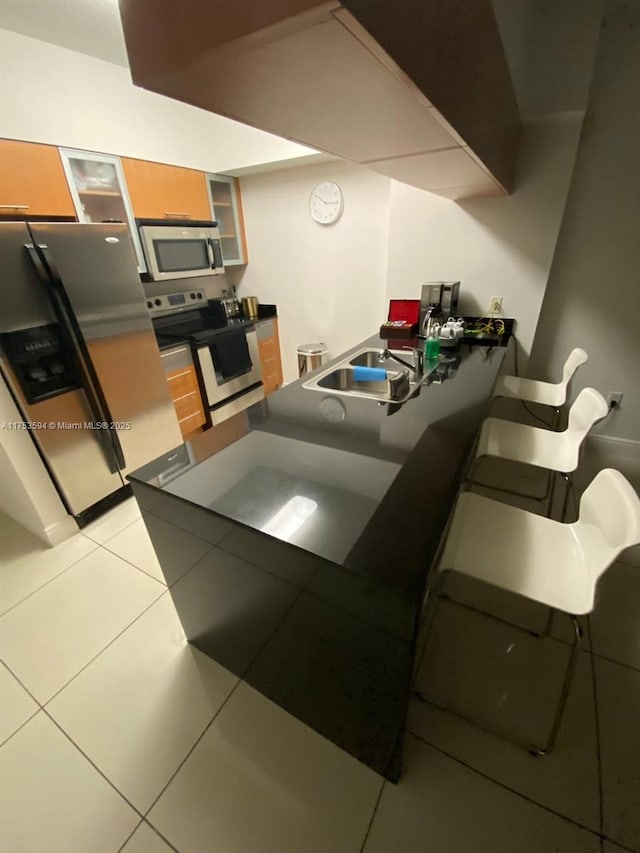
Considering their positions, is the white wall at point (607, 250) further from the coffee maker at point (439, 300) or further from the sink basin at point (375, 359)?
the sink basin at point (375, 359)

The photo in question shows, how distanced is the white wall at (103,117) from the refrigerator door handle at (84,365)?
3.01ft

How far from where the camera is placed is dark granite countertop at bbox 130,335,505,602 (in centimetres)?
75

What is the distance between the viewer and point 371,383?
1.93 metres

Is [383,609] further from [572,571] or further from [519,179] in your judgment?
[519,179]

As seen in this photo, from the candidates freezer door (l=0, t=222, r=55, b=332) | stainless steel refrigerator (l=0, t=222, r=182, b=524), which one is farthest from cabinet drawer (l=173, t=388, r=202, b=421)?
freezer door (l=0, t=222, r=55, b=332)

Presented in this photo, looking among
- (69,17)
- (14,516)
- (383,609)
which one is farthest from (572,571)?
(69,17)

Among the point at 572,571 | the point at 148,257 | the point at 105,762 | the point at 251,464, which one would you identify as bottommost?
the point at 105,762

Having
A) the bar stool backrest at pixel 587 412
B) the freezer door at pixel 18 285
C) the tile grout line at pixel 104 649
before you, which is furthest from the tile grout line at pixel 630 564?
the freezer door at pixel 18 285

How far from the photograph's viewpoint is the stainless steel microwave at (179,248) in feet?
8.57

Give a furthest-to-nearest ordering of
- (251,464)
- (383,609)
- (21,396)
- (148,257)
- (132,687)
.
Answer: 1. (148,257)
2. (21,396)
3. (132,687)
4. (251,464)
5. (383,609)

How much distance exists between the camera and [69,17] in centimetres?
181

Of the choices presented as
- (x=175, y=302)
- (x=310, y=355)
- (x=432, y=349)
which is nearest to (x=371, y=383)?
(x=432, y=349)

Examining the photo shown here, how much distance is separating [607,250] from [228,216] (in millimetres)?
3158

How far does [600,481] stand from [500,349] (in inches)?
50.2
